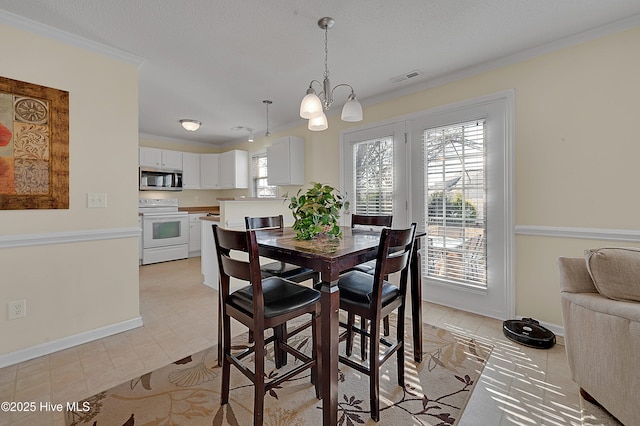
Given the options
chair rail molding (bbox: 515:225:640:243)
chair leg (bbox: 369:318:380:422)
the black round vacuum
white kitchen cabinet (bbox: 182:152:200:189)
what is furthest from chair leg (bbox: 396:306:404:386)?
white kitchen cabinet (bbox: 182:152:200:189)

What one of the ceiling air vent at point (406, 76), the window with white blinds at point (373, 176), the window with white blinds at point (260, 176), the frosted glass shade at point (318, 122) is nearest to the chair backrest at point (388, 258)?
the frosted glass shade at point (318, 122)

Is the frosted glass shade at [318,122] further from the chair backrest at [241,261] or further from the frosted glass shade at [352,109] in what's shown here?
the chair backrest at [241,261]

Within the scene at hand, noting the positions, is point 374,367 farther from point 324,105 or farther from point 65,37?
point 65,37

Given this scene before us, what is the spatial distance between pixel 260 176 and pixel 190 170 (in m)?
1.55

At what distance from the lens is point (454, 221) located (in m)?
2.90

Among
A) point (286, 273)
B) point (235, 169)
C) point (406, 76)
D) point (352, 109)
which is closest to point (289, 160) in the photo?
point (235, 169)

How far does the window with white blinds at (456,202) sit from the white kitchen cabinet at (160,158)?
4787 mm

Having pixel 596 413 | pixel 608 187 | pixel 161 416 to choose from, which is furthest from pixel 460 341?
pixel 161 416

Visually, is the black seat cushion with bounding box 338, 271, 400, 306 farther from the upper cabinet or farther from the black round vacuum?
the upper cabinet

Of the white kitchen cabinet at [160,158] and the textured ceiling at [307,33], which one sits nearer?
the textured ceiling at [307,33]

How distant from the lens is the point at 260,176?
224 inches

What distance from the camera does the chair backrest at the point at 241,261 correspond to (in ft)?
4.28

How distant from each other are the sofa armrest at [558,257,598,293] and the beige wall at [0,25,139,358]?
10.7 ft

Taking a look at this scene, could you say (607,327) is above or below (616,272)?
below
